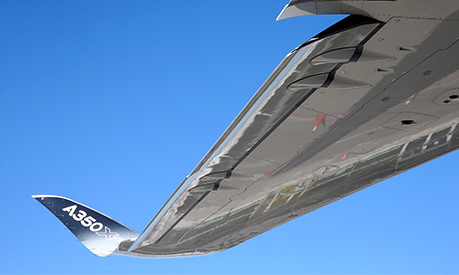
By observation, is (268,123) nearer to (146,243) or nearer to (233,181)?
(233,181)

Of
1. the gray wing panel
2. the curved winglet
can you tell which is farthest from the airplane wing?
the curved winglet

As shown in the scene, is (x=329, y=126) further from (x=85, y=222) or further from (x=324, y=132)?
(x=85, y=222)

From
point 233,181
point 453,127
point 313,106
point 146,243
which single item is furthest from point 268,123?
point 146,243

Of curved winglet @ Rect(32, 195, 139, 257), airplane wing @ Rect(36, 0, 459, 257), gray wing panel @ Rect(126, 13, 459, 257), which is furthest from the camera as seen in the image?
curved winglet @ Rect(32, 195, 139, 257)

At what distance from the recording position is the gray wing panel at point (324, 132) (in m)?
4.15

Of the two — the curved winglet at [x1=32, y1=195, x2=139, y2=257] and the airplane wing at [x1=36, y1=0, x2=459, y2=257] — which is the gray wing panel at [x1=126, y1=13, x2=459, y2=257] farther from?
the curved winglet at [x1=32, y1=195, x2=139, y2=257]

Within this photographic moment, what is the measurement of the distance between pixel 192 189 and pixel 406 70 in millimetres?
4016

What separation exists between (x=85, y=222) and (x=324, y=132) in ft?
31.7

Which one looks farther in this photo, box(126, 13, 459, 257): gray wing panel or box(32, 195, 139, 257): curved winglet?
box(32, 195, 139, 257): curved winglet

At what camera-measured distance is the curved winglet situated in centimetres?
1312

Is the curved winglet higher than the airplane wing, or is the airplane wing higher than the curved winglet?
the airplane wing

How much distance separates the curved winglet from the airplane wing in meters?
2.63

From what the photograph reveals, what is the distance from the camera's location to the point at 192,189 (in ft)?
24.0

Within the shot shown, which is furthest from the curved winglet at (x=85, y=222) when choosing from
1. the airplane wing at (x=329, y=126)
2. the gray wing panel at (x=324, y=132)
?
the gray wing panel at (x=324, y=132)
